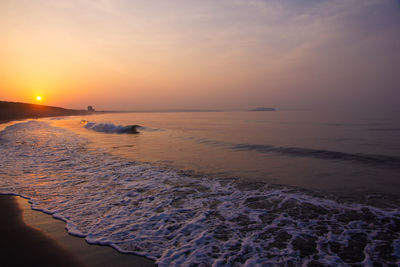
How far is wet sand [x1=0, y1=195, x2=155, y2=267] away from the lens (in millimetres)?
3080

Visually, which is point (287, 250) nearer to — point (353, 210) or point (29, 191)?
point (353, 210)

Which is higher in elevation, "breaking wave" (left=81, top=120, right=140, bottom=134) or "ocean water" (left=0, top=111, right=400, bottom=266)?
"breaking wave" (left=81, top=120, right=140, bottom=134)

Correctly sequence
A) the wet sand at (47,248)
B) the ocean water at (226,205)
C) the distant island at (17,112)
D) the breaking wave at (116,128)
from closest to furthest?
the wet sand at (47,248)
the ocean water at (226,205)
the breaking wave at (116,128)
the distant island at (17,112)

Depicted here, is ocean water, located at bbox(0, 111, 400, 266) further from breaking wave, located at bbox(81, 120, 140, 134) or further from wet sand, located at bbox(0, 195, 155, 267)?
breaking wave, located at bbox(81, 120, 140, 134)

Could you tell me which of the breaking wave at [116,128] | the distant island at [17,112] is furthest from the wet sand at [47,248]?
the distant island at [17,112]

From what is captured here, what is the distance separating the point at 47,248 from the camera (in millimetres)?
3389

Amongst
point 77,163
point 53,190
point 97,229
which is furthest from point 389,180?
point 77,163

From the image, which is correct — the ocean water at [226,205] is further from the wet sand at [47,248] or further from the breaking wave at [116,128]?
the breaking wave at [116,128]

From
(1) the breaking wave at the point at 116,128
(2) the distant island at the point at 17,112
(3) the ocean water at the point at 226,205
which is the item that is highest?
(2) the distant island at the point at 17,112

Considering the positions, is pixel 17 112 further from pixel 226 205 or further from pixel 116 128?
pixel 226 205

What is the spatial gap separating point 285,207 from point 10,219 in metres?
5.77

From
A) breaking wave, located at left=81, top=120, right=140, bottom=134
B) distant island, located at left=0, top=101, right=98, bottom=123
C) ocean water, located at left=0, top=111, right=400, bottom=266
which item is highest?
distant island, located at left=0, top=101, right=98, bottom=123

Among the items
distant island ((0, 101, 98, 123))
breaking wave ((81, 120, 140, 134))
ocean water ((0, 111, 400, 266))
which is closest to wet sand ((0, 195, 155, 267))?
ocean water ((0, 111, 400, 266))

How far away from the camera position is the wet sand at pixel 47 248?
3.08 metres
